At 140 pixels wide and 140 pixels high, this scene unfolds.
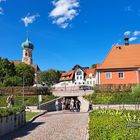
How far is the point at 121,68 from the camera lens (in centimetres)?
5959

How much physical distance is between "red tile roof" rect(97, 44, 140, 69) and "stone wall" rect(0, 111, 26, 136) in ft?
125

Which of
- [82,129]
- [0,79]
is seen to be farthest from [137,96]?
[0,79]

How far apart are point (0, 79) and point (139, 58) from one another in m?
35.7

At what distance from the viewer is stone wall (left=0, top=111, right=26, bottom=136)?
18.9 metres

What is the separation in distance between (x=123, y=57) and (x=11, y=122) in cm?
4328

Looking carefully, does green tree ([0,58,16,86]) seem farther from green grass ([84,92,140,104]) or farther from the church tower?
the church tower

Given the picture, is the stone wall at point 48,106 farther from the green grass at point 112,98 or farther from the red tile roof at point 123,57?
the red tile roof at point 123,57

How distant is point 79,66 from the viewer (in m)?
104

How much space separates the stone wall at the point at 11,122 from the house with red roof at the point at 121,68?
3741 cm

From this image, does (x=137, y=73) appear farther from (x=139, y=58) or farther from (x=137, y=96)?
(x=137, y=96)

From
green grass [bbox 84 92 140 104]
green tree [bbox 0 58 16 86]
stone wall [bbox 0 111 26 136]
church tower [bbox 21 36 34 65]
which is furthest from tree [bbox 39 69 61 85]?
stone wall [bbox 0 111 26 136]

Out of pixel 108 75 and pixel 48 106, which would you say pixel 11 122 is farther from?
pixel 108 75

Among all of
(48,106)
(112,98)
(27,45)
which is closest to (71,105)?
(48,106)

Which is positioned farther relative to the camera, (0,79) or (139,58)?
(0,79)
